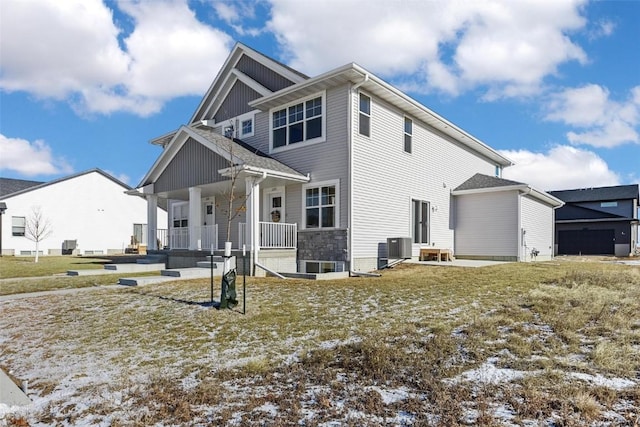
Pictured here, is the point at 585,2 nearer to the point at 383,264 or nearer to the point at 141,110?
the point at 383,264

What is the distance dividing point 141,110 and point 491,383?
18807 mm

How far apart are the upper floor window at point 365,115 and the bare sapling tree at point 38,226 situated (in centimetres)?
2566

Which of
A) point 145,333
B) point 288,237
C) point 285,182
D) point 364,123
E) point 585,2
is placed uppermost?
point 585,2

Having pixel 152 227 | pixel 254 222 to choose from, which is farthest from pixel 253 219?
pixel 152 227

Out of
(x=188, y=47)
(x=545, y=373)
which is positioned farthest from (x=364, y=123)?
(x=545, y=373)

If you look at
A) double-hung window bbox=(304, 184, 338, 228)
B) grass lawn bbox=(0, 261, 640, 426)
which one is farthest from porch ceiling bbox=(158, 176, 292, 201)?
grass lawn bbox=(0, 261, 640, 426)

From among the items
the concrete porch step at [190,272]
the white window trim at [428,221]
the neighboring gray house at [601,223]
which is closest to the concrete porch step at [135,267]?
the concrete porch step at [190,272]

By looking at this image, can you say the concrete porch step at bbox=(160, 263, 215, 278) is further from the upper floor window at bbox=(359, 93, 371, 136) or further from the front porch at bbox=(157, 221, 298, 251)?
the upper floor window at bbox=(359, 93, 371, 136)

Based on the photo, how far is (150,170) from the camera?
53.5 feet

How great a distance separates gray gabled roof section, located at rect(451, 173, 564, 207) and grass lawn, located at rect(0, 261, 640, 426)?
8.80 m

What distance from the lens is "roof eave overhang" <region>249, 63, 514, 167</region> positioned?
1202cm

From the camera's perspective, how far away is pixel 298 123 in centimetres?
1404

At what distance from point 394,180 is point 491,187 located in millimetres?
5440

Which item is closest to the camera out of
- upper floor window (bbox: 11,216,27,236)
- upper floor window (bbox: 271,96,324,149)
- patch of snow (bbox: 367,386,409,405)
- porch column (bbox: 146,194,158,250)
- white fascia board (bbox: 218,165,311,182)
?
patch of snow (bbox: 367,386,409,405)
